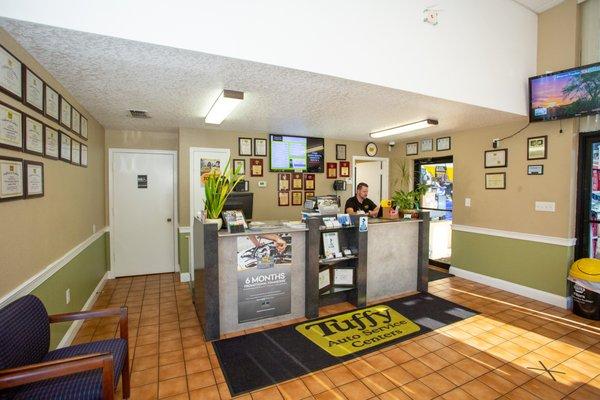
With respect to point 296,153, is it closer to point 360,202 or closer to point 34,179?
point 360,202

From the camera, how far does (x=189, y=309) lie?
3.79 m

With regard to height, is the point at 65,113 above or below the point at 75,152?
above

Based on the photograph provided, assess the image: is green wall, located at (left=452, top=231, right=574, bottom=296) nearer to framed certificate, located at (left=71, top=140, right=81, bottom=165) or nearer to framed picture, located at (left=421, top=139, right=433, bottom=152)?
framed picture, located at (left=421, top=139, right=433, bottom=152)

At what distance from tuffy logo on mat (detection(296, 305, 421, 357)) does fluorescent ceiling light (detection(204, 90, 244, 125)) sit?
2556 mm

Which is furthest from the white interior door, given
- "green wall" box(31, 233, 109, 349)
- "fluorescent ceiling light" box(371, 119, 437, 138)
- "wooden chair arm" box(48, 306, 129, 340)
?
"fluorescent ceiling light" box(371, 119, 437, 138)

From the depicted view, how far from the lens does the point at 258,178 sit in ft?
17.4

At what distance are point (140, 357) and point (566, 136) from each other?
5.43 metres

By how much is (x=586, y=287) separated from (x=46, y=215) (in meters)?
5.64

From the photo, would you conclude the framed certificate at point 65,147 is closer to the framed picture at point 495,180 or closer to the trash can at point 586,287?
the framed picture at point 495,180

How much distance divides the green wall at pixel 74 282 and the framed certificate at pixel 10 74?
1.41 m

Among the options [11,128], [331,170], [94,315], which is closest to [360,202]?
[331,170]

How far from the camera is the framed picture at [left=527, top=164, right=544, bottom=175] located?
159 inches

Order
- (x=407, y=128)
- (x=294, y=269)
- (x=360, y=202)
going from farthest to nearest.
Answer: (x=360, y=202) < (x=407, y=128) < (x=294, y=269)

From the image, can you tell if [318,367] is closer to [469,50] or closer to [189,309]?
[189,309]
